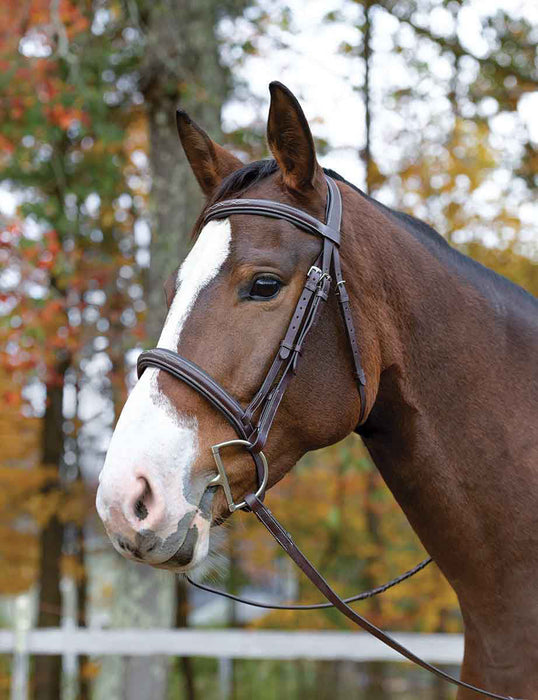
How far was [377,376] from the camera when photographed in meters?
2.21

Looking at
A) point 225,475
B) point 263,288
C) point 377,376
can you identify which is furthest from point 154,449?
point 377,376

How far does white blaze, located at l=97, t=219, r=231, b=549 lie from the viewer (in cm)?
176

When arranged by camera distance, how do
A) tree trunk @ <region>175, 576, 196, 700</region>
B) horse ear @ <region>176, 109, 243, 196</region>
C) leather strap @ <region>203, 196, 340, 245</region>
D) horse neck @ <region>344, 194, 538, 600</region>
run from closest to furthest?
leather strap @ <region>203, 196, 340, 245</region> → horse neck @ <region>344, 194, 538, 600</region> → horse ear @ <region>176, 109, 243, 196</region> → tree trunk @ <region>175, 576, 196, 700</region>

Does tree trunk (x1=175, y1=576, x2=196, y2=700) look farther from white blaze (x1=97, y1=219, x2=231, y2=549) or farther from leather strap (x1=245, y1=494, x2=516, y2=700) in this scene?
white blaze (x1=97, y1=219, x2=231, y2=549)

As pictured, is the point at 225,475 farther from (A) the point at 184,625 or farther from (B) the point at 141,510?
(A) the point at 184,625

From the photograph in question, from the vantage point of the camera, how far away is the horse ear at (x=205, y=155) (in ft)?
8.17

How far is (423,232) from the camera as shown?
2.57m

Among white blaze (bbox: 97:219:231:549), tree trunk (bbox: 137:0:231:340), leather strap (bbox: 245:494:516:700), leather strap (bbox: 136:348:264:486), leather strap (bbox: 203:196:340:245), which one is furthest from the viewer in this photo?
tree trunk (bbox: 137:0:231:340)

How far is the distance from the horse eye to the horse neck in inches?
11.7

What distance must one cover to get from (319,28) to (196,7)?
2044 mm

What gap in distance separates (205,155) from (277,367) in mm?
929

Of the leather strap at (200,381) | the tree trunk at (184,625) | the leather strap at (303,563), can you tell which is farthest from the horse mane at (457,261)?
the tree trunk at (184,625)

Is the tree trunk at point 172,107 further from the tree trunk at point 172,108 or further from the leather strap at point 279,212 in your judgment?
the leather strap at point 279,212

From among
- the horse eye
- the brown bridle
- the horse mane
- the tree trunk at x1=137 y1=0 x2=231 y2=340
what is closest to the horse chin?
the brown bridle
